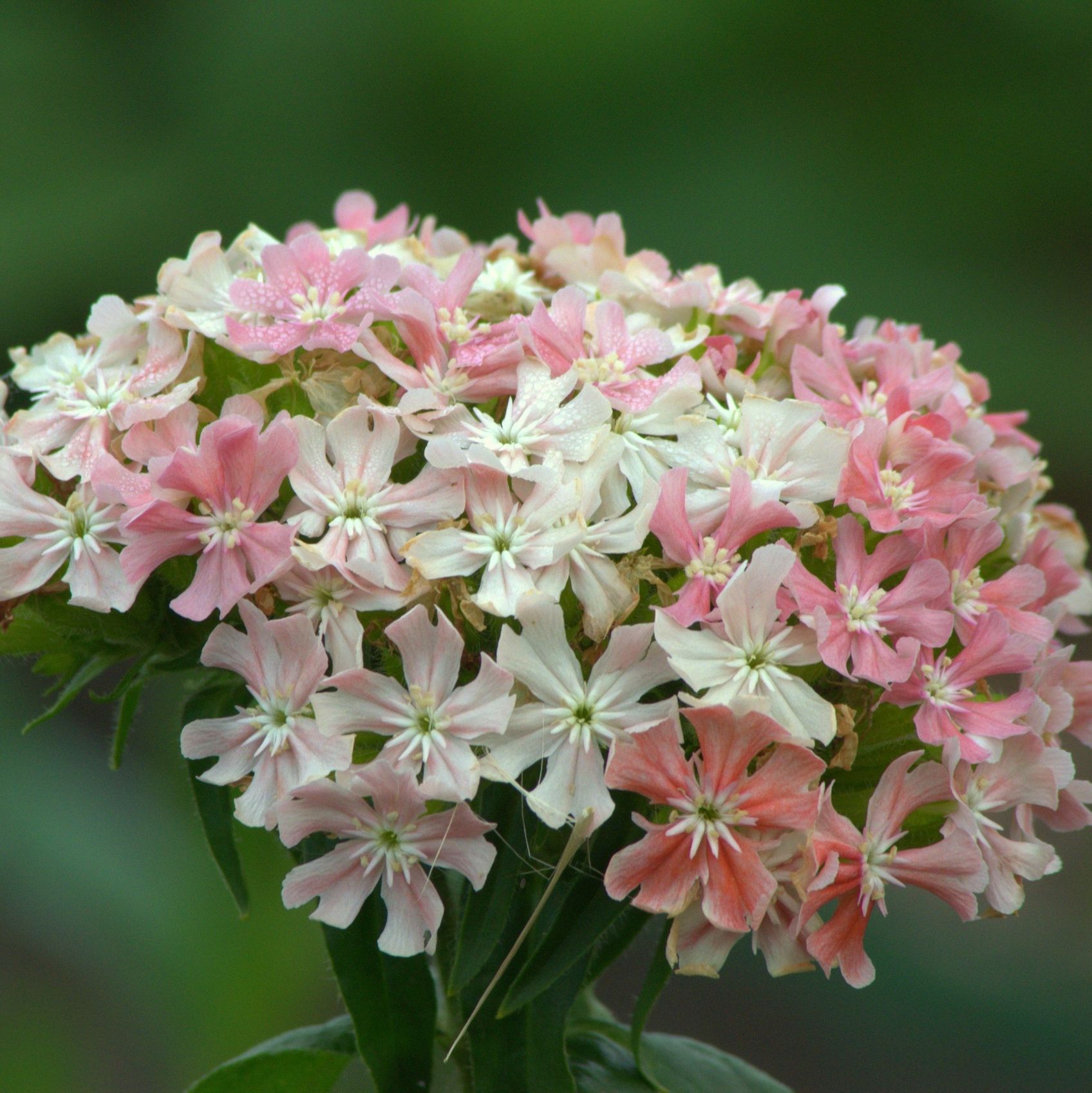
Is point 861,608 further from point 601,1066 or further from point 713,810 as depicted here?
point 601,1066

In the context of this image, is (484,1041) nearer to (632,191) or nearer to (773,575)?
(773,575)

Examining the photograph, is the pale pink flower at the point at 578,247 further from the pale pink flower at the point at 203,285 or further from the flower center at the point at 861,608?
the flower center at the point at 861,608

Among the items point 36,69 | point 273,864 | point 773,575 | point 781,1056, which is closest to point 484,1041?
point 773,575

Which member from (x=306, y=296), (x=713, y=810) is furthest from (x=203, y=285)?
(x=713, y=810)

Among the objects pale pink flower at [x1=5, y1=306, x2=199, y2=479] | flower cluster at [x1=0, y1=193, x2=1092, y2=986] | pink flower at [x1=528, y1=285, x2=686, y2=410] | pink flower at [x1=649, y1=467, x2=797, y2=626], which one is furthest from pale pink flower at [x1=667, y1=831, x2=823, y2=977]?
pale pink flower at [x1=5, y1=306, x2=199, y2=479]

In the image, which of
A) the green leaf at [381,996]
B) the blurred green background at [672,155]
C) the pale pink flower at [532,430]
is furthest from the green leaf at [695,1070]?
the blurred green background at [672,155]

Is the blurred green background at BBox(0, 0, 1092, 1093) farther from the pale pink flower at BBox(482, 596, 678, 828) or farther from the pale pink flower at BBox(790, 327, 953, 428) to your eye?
the pale pink flower at BBox(482, 596, 678, 828)

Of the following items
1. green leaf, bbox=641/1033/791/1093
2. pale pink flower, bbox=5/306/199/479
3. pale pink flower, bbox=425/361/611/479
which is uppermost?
pale pink flower, bbox=5/306/199/479
